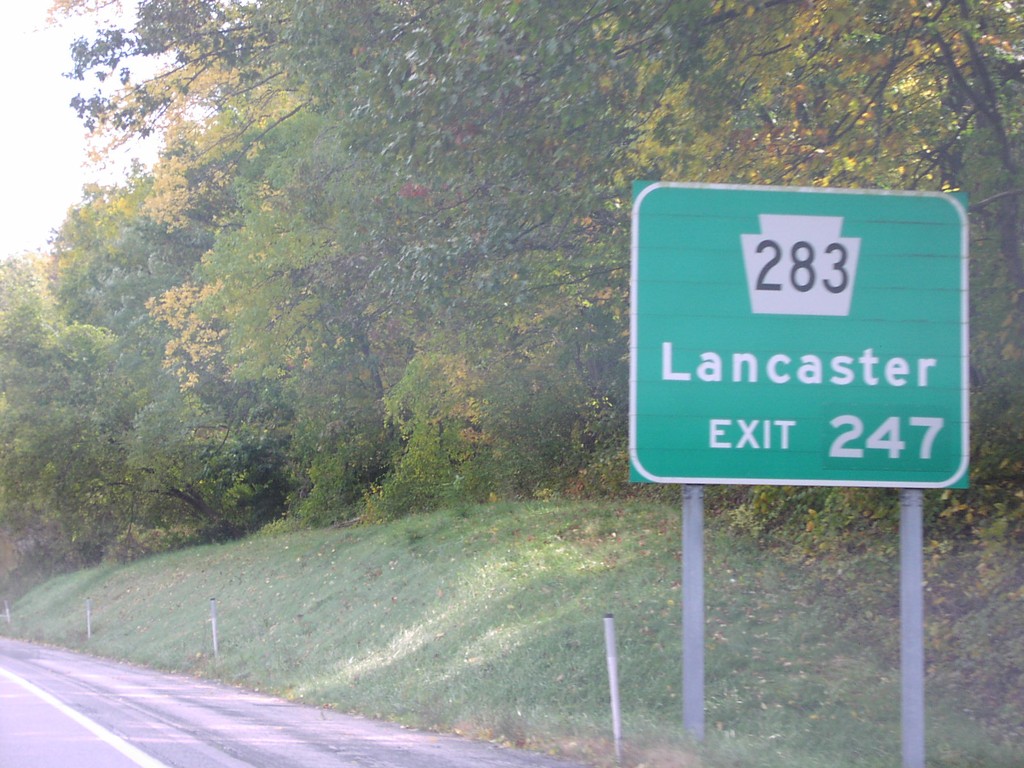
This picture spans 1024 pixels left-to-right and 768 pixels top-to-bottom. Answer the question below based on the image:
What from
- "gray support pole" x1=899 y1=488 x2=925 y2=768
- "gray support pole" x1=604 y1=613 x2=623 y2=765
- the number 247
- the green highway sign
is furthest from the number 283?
"gray support pole" x1=604 y1=613 x2=623 y2=765

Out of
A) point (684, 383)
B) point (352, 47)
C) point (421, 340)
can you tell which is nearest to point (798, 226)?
point (684, 383)

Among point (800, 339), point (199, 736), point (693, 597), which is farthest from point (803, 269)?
point (199, 736)

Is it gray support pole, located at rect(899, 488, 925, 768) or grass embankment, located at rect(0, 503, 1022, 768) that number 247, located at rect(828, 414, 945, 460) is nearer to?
gray support pole, located at rect(899, 488, 925, 768)

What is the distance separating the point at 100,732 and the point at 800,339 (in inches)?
288

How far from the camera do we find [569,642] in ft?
39.8

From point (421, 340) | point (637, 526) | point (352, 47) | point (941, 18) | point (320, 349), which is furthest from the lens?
point (320, 349)

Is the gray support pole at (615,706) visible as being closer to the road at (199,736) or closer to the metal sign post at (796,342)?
the road at (199,736)

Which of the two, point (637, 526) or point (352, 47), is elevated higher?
point (352, 47)

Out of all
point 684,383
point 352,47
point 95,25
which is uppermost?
point 95,25

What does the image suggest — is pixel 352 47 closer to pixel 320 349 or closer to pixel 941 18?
pixel 941 18

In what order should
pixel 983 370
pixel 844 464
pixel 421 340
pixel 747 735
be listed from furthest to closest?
pixel 421 340 < pixel 983 370 < pixel 747 735 < pixel 844 464

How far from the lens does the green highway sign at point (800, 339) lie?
7551 millimetres

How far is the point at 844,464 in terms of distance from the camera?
754 centimetres

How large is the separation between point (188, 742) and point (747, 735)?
4781mm
